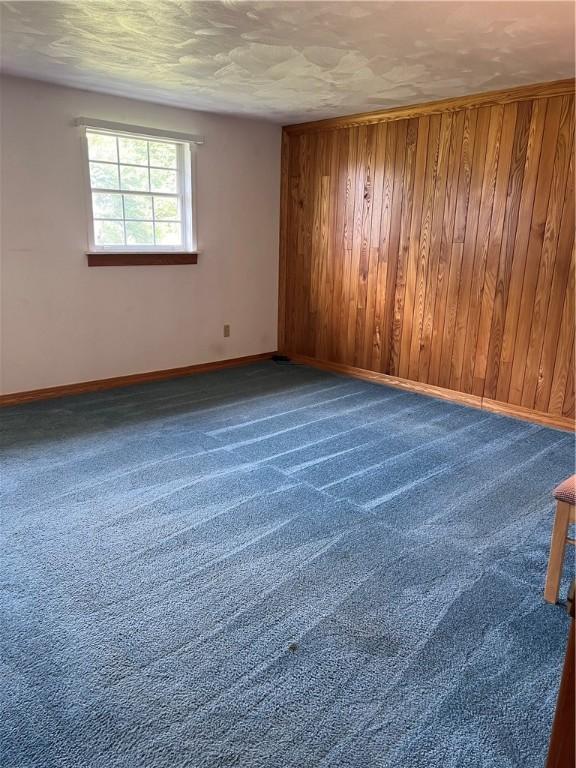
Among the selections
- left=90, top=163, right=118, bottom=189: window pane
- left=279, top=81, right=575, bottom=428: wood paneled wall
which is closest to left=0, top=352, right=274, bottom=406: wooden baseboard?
left=279, top=81, right=575, bottom=428: wood paneled wall

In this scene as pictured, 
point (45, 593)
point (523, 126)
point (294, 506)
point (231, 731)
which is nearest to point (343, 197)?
point (523, 126)

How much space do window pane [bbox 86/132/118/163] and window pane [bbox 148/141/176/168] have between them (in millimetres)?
327

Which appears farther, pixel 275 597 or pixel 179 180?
pixel 179 180

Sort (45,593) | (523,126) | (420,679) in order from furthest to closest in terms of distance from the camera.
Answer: (523,126) < (45,593) < (420,679)

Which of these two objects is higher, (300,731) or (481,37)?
(481,37)

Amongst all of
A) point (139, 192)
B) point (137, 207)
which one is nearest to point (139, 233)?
point (137, 207)

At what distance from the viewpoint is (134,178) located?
430 centimetres

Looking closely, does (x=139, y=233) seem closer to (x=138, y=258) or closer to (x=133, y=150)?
(x=138, y=258)

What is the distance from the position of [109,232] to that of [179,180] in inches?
31.5

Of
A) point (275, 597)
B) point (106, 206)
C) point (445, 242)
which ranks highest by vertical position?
point (106, 206)

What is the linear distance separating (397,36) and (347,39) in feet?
0.79

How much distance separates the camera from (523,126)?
3.62 m

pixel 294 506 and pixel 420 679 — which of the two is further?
pixel 294 506

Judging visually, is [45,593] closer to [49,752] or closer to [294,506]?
[49,752]
